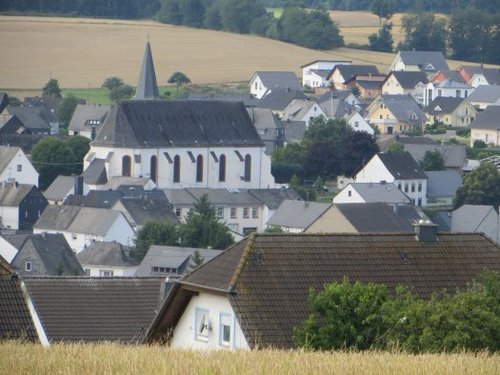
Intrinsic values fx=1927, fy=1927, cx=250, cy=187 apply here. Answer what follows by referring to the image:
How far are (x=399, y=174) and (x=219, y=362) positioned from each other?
239 ft

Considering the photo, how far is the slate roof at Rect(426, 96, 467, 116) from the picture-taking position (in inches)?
4902

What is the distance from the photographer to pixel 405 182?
86188 mm

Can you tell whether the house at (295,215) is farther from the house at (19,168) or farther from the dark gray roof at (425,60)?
the dark gray roof at (425,60)

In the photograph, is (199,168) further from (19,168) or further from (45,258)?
(45,258)

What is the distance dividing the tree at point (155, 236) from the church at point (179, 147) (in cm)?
1827

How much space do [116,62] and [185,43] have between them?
34.2 ft

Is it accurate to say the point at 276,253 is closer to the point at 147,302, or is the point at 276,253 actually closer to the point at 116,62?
the point at 147,302

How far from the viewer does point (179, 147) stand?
284 ft

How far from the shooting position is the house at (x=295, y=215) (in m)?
71.8

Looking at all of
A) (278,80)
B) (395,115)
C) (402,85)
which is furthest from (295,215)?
(402,85)

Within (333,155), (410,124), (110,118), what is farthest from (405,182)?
(410,124)

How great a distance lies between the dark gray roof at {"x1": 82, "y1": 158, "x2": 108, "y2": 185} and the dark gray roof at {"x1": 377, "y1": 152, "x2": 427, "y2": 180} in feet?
43.0

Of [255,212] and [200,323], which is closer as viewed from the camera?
[200,323]

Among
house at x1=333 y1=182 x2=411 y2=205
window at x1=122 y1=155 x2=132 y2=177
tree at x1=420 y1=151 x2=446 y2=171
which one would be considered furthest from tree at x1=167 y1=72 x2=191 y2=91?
house at x1=333 y1=182 x2=411 y2=205
